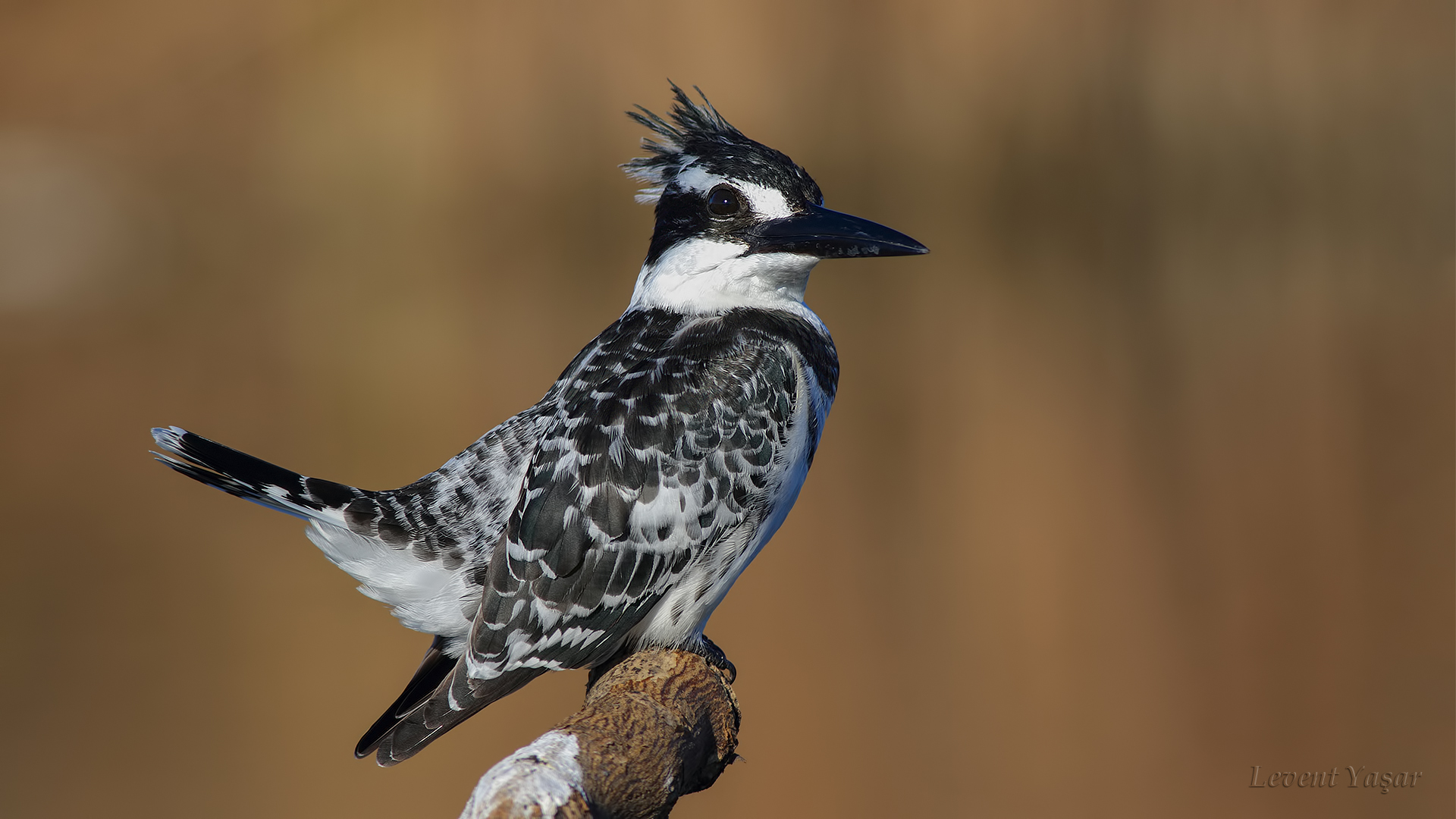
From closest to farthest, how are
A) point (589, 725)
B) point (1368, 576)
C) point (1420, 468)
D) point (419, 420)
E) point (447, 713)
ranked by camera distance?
point (589, 725) → point (447, 713) → point (1368, 576) → point (1420, 468) → point (419, 420)

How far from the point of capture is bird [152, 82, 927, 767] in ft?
6.48

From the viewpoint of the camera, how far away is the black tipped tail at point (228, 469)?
1.93m

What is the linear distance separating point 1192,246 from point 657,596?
759 cm

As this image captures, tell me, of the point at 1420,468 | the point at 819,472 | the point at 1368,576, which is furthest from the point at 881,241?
the point at 1420,468

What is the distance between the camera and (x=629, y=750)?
1601 mm

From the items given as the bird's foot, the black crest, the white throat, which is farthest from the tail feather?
the black crest

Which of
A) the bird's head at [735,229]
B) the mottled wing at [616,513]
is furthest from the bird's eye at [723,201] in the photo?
the mottled wing at [616,513]

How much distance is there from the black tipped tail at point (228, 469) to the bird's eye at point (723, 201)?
3.05 feet

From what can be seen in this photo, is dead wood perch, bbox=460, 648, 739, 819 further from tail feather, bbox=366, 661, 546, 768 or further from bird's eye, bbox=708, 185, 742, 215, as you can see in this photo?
bird's eye, bbox=708, 185, 742, 215

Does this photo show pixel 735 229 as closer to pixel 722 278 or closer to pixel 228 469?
pixel 722 278

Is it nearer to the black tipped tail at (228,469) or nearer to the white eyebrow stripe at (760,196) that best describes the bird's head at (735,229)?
the white eyebrow stripe at (760,196)

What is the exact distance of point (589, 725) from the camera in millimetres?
1622

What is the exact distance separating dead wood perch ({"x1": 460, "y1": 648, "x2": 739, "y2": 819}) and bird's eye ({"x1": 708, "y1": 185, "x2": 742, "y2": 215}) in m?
0.86

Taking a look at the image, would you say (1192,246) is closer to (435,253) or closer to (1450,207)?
(1450,207)
